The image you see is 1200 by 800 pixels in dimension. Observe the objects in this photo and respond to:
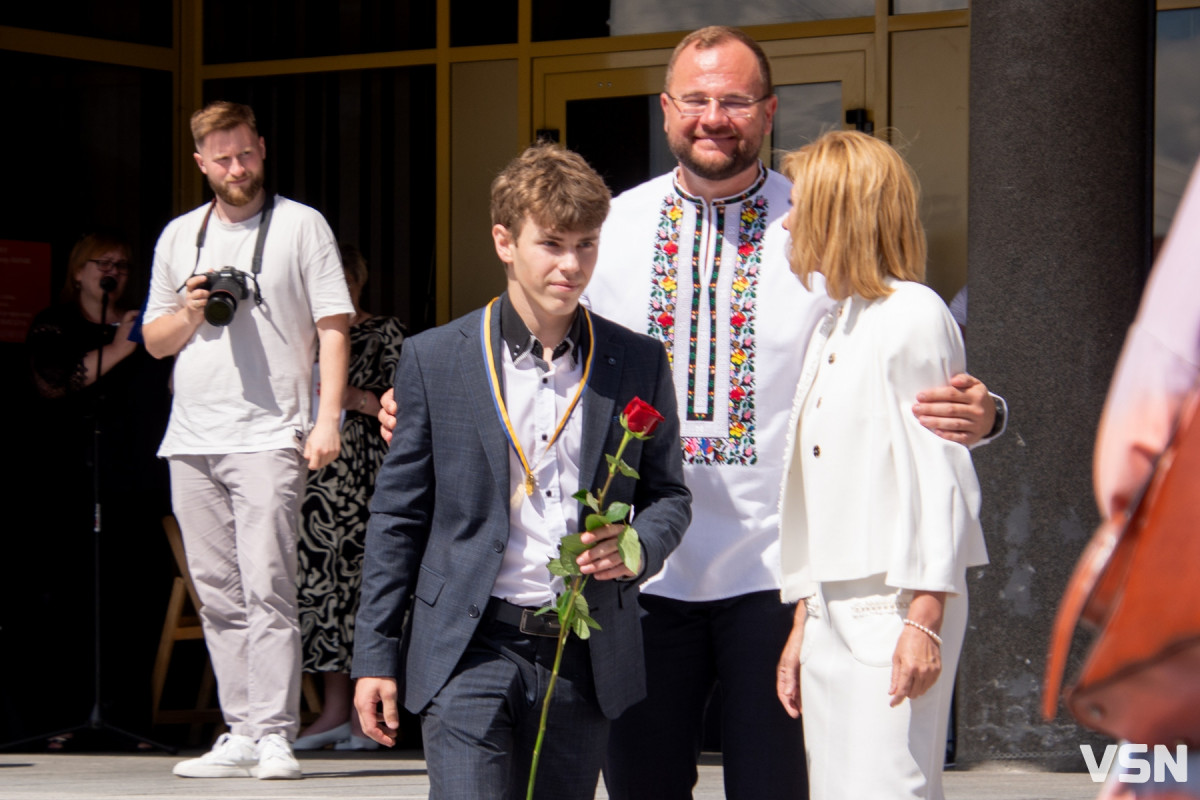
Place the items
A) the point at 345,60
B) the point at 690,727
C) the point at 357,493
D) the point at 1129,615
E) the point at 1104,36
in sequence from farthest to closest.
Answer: the point at 345,60 < the point at 357,493 < the point at 1104,36 < the point at 690,727 < the point at 1129,615

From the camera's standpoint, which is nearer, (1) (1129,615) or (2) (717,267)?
(1) (1129,615)

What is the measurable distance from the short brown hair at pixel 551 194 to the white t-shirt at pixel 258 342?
2.44 metres

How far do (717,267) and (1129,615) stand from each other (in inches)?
98.0

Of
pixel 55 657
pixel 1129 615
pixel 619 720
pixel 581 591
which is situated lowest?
pixel 55 657

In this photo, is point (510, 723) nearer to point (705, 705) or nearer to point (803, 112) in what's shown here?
point (705, 705)

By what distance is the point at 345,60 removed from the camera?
794cm

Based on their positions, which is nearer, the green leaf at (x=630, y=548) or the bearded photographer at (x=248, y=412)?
the green leaf at (x=630, y=548)

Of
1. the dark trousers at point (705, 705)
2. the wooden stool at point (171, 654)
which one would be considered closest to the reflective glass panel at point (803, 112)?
the wooden stool at point (171, 654)

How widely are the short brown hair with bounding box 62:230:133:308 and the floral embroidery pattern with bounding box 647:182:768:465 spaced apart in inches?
149

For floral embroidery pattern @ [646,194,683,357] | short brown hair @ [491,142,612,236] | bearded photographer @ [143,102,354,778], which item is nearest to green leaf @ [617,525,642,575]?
short brown hair @ [491,142,612,236]

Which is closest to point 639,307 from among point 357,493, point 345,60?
point 357,493

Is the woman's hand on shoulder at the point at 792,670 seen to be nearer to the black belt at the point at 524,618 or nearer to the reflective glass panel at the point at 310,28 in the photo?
the black belt at the point at 524,618

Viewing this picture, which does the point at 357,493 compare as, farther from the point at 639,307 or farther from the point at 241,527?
the point at 639,307

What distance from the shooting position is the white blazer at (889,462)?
2.69m
